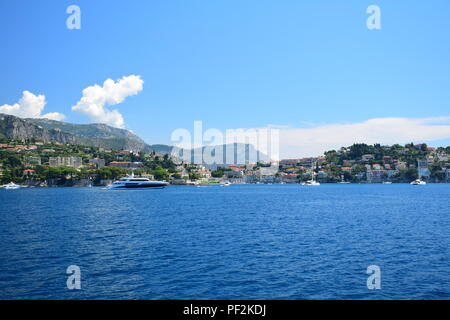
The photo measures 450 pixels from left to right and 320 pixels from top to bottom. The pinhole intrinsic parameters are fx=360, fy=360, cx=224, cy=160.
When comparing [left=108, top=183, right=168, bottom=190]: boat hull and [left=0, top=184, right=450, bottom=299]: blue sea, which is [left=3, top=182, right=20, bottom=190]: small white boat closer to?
[left=108, top=183, right=168, bottom=190]: boat hull

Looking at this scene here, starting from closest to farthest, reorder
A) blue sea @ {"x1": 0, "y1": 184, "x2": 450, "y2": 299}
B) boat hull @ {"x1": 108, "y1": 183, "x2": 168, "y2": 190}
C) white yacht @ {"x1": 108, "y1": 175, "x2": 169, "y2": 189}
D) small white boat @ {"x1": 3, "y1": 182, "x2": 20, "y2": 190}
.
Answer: blue sea @ {"x1": 0, "y1": 184, "x2": 450, "y2": 299} < boat hull @ {"x1": 108, "y1": 183, "x2": 168, "y2": 190} < white yacht @ {"x1": 108, "y1": 175, "x2": 169, "y2": 189} < small white boat @ {"x1": 3, "y1": 182, "x2": 20, "y2": 190}

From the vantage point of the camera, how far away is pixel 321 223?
44.6 m

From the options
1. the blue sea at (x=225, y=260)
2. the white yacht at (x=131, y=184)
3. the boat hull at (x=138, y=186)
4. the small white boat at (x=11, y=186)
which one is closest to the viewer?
the blue sea at (x=225, y=260)

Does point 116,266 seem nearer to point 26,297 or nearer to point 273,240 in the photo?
point 26,297

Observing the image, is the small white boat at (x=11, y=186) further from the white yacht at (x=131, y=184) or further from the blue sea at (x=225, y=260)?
the blue sea at (x=225, y=260)

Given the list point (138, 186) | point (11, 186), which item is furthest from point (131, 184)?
point (11, 186)

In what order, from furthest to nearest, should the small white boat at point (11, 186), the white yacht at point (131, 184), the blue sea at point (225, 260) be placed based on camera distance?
the small white boat at point (11, 186) < the white yacht at point (131, 184) < the blue sea at point (225, 260)

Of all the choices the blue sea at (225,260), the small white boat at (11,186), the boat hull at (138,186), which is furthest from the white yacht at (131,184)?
the blue sea at (225,260)

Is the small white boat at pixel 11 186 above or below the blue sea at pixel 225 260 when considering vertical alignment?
below

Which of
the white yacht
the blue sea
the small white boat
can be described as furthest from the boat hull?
the blue sea

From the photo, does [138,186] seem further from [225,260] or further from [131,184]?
[225,260]
